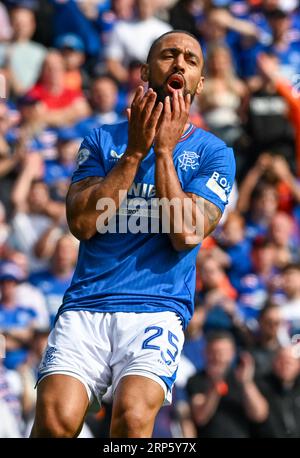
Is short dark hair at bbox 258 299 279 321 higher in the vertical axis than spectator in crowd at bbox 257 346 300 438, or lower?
higher

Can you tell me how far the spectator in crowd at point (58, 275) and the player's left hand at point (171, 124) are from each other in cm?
527

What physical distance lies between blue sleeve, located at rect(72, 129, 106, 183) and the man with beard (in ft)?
0.04

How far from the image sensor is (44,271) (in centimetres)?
1111

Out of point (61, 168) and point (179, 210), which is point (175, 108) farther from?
Answer: point (61, 168)

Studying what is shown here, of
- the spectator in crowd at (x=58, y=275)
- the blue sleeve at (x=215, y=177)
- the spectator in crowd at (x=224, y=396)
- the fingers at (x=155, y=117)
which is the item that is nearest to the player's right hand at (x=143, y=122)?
the fingers at (x=155, y=117)

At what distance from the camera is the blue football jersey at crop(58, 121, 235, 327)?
5680 mm

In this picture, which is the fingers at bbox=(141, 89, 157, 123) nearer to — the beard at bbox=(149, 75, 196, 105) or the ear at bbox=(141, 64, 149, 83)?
the beard at bbox=(149, 75, 196, 105)

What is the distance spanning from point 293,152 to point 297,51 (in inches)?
72.8

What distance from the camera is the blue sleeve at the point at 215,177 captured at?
581cm

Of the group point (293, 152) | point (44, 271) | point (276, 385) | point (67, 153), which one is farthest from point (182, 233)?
point (293, 152)

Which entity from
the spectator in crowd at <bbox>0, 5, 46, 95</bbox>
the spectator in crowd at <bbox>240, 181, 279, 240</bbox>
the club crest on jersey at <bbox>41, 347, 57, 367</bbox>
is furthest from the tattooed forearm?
the spectator in crowd at <bbox>0, 5, 46, 95</bbox>

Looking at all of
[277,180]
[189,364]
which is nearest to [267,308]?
[189,364]

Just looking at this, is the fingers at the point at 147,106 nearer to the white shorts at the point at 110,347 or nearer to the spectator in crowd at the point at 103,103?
the white shorts at the point at 110,347

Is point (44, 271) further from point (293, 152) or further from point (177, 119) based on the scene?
point (177, 119)
